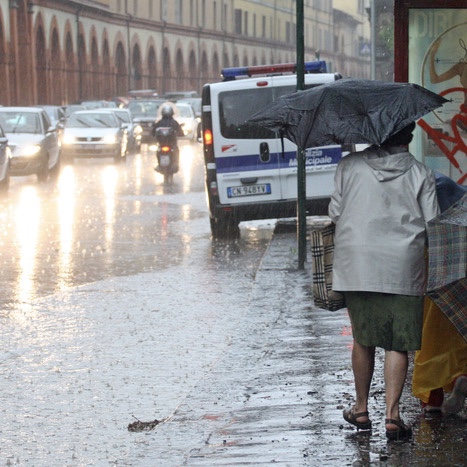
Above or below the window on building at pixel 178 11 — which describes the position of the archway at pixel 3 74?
below

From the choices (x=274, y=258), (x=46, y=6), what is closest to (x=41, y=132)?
(x=274, y=258)

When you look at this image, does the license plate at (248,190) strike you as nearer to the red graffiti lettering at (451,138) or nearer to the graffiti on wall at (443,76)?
the graffiti on wall at (443,76)

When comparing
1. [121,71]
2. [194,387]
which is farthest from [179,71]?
[194,387]

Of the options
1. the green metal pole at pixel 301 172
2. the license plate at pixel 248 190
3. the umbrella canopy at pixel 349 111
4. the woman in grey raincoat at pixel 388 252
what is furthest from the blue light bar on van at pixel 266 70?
the woman in grey raincoat at pixel 388 252

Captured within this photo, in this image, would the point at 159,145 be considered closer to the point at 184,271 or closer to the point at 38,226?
the point at 38,226

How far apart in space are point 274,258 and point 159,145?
13.8m

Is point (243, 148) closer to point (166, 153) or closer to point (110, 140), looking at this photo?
point (166, 153)

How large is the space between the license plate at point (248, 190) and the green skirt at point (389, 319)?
957cm

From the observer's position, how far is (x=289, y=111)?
253 inches

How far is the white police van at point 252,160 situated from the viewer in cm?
1559

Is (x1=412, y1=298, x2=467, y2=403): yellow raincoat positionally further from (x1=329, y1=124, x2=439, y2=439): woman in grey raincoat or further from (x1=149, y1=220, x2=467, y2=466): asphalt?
(x1=329, y1=124, x2=439, y2=439): woman in grey raincoat

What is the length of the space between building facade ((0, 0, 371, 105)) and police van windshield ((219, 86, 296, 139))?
937 inches

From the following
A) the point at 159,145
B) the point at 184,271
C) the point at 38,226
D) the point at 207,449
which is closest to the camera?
the point at 207,449

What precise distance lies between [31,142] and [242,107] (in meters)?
12.3
